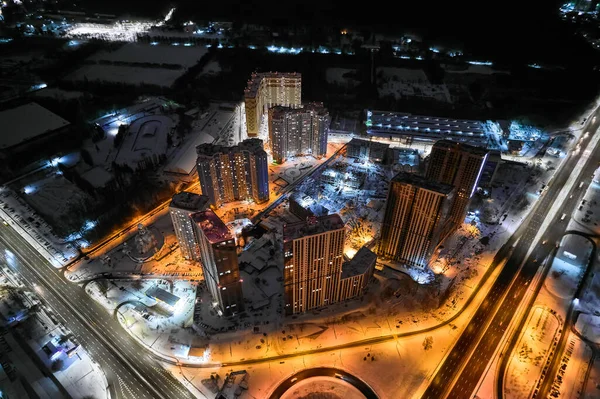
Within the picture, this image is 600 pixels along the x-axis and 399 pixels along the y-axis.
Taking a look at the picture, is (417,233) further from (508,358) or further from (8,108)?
(8,108)

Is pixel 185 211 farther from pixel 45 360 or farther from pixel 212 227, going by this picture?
pixel 45 360

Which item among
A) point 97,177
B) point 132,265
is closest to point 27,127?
point 97,177

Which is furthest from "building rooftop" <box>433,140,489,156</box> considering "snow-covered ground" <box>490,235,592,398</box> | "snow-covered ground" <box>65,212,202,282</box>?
"snow-covered ground" <box>65,212,202,282</box>

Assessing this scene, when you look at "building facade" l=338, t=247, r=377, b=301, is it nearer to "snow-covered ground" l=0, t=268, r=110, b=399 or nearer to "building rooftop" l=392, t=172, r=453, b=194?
"building rooftop" l=392, t=172, r=453, b=194

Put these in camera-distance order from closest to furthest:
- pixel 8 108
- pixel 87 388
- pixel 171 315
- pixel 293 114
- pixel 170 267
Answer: pixel 87 388 → pixel 171 315 → pixel 170 267 → pixel 293 114 → pixel 8 108

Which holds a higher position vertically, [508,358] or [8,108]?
[8,108]

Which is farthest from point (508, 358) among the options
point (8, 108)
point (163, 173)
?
point (8, 108)
